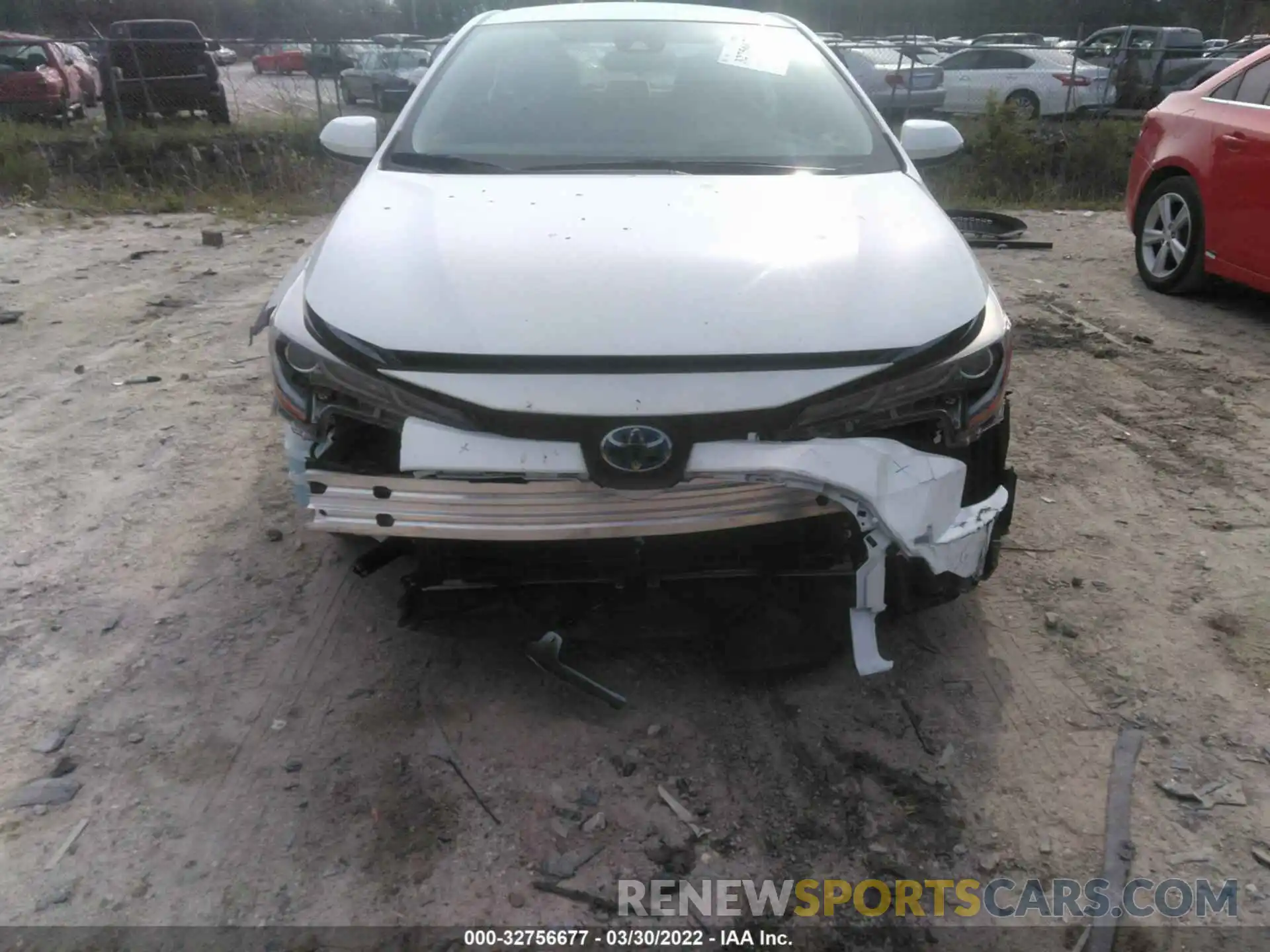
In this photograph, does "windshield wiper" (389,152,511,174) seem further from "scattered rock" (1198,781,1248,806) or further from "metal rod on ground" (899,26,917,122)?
"metal rod on ground" (899,26,917,122)

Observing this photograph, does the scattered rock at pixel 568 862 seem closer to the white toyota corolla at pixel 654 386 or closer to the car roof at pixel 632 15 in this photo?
the white toyota corolla at pixel 654 386

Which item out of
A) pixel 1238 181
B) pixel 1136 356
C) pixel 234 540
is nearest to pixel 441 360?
pixel 234 540

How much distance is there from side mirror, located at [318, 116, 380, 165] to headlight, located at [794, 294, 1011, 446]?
7.23ft

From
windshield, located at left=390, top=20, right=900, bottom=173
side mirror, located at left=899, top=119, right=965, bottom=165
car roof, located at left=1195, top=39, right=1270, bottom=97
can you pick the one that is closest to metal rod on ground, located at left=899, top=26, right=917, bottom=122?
car roof, located at left=1195, top=39, right=1270, bottom=97

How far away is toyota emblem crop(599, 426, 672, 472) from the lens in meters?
2.21

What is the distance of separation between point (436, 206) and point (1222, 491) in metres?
3.01

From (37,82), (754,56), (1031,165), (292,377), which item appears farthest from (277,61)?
(292,377)

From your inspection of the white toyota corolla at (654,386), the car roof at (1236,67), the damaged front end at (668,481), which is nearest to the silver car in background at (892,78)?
the car roof at (1236,67)

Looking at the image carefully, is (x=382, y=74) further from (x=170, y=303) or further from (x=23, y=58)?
(x=170, y=303)

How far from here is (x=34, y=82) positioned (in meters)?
14.1

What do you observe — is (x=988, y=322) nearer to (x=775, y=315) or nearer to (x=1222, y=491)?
(x=775, y=315)

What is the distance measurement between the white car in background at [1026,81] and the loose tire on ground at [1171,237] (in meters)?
8.12

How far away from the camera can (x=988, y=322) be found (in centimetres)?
252

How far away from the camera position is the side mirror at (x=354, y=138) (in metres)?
3.72
